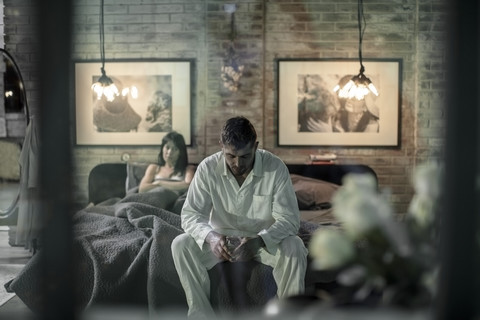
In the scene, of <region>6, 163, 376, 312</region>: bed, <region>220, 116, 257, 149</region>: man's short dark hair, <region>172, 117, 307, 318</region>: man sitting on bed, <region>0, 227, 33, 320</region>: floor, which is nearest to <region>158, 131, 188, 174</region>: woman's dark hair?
<region>6, 163, 376, 312</region>: bed

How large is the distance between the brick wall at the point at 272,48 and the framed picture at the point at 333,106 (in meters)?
0.07

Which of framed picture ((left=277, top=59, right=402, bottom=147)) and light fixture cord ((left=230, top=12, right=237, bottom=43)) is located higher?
light fixture cord ((left=230, top=12, right=237, bottom=43))

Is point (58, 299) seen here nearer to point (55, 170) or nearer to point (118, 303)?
point (55, 170)

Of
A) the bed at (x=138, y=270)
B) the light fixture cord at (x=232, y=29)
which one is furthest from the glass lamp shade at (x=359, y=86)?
the bed at (x=138, y=270)

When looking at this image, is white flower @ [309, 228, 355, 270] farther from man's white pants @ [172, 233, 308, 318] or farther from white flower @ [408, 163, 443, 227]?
man's white pants @ [172, 233, 308, 318]

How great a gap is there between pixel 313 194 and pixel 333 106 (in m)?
A: 1.16

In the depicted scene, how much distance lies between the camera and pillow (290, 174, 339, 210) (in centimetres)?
497

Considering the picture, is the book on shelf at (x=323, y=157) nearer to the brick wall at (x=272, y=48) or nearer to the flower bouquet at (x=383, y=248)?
the brick wall at (x=272, y=48)

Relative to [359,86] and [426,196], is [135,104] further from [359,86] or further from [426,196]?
[426,196]

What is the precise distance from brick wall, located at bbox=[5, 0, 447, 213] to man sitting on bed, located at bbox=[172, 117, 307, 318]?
247 cm

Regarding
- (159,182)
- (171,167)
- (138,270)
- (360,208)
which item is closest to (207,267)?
(138,270)

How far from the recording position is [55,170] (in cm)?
79

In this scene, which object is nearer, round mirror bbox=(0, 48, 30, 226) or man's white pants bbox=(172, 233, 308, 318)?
man's white pants bbox=(172, 233, 308, 318)

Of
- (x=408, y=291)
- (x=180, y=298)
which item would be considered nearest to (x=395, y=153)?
(x=180, y=298)
